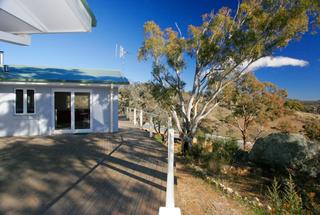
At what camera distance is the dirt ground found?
3643mm

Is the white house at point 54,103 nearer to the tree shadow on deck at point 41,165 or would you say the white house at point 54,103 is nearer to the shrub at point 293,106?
the tree shadow on deck at point 41,165

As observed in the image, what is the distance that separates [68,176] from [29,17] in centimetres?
318

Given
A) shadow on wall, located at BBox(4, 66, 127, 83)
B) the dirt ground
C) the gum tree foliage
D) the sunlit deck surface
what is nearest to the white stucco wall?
shadow on wall, located at BBox(4, 66, 127, 83)

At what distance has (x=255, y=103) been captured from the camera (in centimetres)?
1530

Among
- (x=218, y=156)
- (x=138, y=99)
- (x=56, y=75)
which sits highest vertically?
(x=56, y=75)

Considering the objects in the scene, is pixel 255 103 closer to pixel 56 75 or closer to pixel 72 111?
pixel 72 111

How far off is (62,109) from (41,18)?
6.22 meters

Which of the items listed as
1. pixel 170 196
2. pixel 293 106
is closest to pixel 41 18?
pixel 170 196

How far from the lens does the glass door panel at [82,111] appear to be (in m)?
8.80

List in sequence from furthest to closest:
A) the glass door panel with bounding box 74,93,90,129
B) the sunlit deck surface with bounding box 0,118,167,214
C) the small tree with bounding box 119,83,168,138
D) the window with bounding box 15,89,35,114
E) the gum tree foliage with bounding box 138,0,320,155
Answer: the small tree with bounding box 119,83,168,138 < the glass door panel with bounding box 74,93,90,129 < the window with bounding box 15,89,35,114 < the gum tree foliage with bounding box 138,0,320,155 < the sunlit deck surface with bounding box 0,118,167,214

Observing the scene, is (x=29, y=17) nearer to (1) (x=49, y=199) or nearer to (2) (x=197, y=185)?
(1) (x=49, y=199)

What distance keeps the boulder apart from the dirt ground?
5211mm

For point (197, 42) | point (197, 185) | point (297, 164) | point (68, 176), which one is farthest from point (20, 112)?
point (297, 164)

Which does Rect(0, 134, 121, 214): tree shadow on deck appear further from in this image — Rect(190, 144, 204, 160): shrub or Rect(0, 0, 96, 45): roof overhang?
Rect(190, 144, 204, 160): shrub
